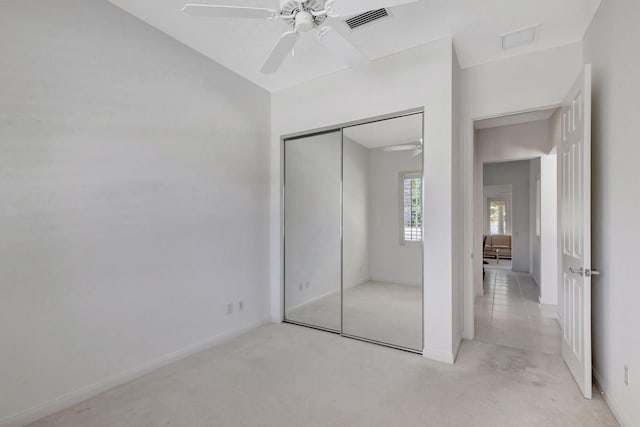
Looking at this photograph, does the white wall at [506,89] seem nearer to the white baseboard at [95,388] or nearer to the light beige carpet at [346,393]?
the light beige carpet at [346,393]

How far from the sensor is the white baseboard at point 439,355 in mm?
2631

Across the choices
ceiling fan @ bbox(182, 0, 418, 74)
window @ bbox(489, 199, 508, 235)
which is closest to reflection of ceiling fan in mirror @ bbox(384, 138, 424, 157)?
ceiling fan @ bbox(182, 0, 418, 74)

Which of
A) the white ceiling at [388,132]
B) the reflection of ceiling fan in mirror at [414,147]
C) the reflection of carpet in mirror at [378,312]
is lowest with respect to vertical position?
the reflection of carpet in mirror at [378,312]

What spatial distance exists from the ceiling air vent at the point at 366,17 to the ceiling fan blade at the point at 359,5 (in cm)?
78

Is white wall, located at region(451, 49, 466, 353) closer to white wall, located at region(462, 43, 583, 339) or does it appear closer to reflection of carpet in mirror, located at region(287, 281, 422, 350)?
white wall, located at region(462, 43, 583, 339)

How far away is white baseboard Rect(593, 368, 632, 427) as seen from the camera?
1.77 m

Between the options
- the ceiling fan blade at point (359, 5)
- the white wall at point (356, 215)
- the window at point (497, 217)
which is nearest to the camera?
the ceiling fan blade at point (359, 5)

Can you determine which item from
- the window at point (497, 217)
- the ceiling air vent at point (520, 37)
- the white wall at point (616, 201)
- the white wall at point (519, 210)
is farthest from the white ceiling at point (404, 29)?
the window at point (497, 217)

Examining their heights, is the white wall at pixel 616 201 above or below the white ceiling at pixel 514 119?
below

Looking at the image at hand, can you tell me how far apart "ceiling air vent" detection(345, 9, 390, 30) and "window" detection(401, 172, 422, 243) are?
1.35 meters

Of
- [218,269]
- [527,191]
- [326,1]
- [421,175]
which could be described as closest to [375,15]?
[326,1]

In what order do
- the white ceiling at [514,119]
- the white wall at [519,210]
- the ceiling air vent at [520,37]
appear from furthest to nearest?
the white wall at [519,210] → the white ceiling at [514,119] → the ceiling air vent at [520,37]

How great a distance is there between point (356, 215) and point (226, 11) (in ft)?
7.31

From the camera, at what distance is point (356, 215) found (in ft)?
11.0
